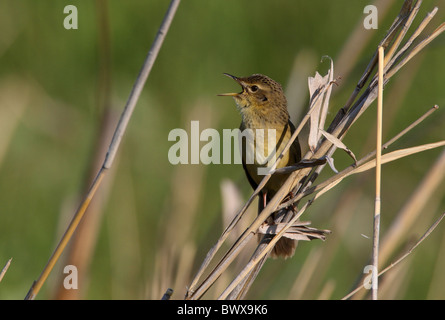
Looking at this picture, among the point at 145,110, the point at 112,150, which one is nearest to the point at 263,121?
the point at 112,150

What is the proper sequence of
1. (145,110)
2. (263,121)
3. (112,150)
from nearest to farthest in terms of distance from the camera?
1. (112,150)
2. (263,121)
3. (145,110)

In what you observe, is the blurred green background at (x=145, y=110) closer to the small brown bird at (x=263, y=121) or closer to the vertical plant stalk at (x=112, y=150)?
the small brown bird at (x=263, y=121)

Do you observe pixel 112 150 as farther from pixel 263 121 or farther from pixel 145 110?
pixel 145 110

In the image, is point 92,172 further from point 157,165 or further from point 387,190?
point 387,190

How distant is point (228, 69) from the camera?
4.50 metres

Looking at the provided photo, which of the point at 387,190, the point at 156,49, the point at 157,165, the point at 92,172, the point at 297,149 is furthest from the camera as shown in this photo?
the point at 157,165

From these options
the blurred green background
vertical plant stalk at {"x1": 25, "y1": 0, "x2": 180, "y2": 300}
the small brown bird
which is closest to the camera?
vertical plant stalk at {"x1": 25, "y1": 0, "x2": 180, "y2": 300}

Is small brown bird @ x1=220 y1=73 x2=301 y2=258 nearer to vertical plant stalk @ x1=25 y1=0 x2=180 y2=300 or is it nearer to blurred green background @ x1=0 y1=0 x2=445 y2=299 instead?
blurred green background @ x1=0 y1=0 x2=445 y2=299

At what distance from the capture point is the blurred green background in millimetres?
3961

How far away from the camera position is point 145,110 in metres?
4.56

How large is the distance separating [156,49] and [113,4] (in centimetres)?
308

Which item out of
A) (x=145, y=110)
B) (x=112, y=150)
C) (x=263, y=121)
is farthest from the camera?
(x=145, y=110)

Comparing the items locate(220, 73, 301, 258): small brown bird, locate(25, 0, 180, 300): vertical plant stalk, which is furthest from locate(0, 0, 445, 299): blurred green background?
locate(25, 0, 180, 300): vertical plant stalk
